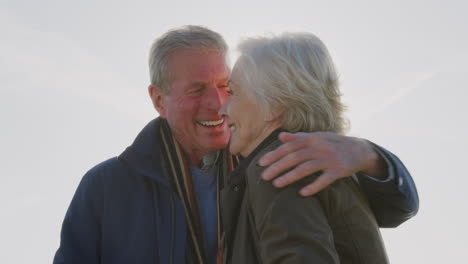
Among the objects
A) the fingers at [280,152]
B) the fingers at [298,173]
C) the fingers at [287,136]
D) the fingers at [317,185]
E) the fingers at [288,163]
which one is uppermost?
the fingers at [287,136]

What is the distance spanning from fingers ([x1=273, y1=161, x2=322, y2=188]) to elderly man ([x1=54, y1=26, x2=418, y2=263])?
171 cm

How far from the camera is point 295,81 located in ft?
8.03

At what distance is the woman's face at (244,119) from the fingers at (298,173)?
1.14 feet

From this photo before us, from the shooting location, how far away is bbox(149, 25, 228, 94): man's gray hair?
4672 millimetres

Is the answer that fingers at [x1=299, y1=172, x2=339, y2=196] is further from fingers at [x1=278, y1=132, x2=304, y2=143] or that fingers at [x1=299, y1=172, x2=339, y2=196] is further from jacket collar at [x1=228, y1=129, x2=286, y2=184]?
jacket collar at [x1=228, y1=129, x2=286, y2=184]

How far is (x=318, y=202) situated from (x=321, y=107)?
0.51m

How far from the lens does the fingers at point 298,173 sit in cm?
216

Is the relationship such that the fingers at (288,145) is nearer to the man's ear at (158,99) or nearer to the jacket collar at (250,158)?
the jacket collar at (250,158)

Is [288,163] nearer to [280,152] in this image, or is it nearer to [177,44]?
[280,152]

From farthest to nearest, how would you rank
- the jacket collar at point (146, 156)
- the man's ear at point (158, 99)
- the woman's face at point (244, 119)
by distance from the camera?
the man's ear at point (158, 99) → the jacket collar at point (146, 156) → the woman's face at point (244, 119)

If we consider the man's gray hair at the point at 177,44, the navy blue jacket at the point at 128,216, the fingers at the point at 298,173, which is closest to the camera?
the fingers at the point at 298,173

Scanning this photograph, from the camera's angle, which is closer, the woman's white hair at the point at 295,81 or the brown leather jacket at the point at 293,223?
the brown leather jacket at the point at 293,223

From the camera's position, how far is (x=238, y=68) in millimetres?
2699

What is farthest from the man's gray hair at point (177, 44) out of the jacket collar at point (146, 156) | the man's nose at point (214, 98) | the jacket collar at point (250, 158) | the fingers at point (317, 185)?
the fingers at point (317, 185)
